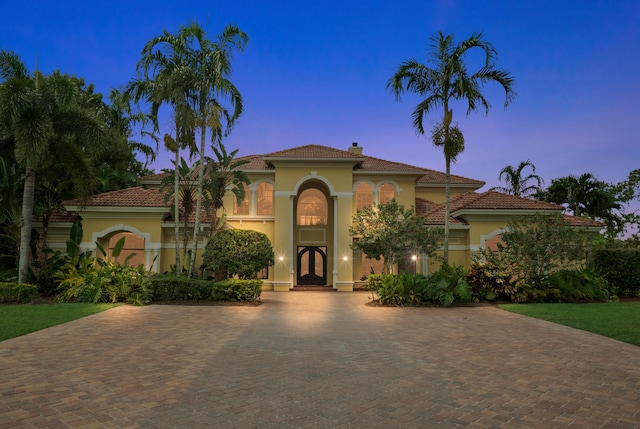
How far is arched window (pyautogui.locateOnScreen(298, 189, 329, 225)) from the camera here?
27.3m

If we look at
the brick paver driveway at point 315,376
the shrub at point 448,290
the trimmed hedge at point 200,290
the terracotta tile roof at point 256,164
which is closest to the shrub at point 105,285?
the trimmed hedge at point 200,290

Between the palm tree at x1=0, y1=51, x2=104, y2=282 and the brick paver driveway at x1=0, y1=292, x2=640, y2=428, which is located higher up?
the palm tree at x1=0, y1=51, x2=104, y2=282

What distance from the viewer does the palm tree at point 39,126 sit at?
1478cm

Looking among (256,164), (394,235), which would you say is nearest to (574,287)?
(394,235)

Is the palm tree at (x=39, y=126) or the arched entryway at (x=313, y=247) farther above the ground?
the palm tree at (x=39, y=126)

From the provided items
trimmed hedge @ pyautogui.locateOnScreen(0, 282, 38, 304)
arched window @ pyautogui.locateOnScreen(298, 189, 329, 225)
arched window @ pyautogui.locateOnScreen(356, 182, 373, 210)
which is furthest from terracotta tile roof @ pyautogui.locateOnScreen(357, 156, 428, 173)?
trimmed hedge @ pyautogui.locateOnScreen(0, 282, 38, 304)

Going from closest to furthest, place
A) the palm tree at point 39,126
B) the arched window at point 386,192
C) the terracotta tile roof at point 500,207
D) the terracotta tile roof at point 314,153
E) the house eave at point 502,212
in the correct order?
the palm tree at point 39,126 < the house eave at point 502,212 < the terracotta tile roof at point 500,207 < the terracotta tile roof at point 314,153 < the arched window at point 386,192

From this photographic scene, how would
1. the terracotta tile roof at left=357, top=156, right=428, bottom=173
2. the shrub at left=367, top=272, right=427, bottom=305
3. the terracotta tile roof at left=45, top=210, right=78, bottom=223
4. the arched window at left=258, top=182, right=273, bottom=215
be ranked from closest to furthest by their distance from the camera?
1. the shrub at left=367, top=272, right=427, bottom=305
2. the terracotta tile roof at left=45, top=210, right=78, bottom=223
3. the terracotta tile roof at left=357, top=156, right=428, bottom=173
4. the arched window at left=258, top=182, right=273, bottom=215

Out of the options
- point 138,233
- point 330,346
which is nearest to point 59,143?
point 138,233

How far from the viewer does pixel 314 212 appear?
27.5 meters

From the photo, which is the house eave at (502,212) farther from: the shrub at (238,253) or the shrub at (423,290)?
the shrub at (238,253)

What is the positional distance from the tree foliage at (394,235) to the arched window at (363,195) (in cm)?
510

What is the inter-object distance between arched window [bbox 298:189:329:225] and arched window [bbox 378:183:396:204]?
3.84m

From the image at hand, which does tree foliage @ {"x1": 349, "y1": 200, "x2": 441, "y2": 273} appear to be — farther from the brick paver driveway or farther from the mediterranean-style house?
the brick paver driveway
